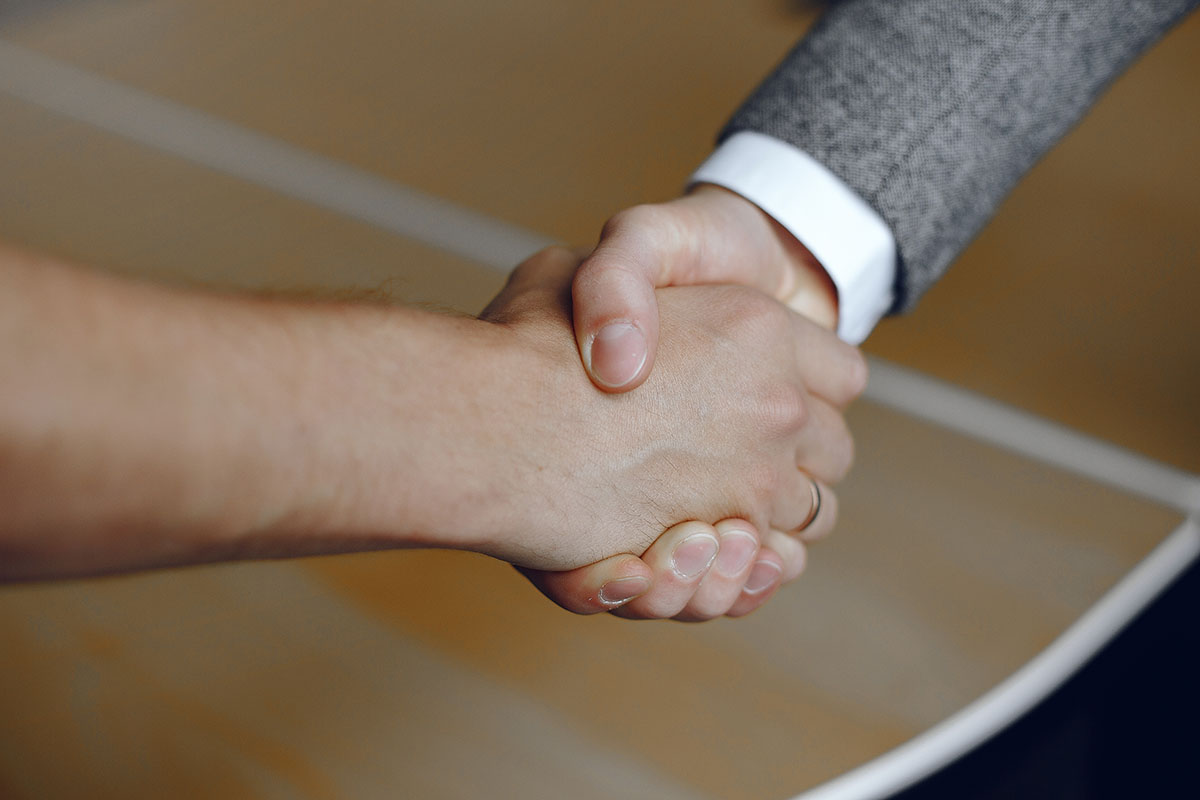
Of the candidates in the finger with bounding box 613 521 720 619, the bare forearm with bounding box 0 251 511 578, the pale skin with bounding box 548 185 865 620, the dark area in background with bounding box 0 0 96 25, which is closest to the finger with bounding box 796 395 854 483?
the pale skin with bounding box 548 185 865 620

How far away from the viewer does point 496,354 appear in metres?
0.44

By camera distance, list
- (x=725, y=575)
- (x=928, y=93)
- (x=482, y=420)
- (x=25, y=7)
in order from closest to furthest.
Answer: (x=482, y=420)
(x=725, y=575)
(x=928, y=93)
(x=25, y=7)

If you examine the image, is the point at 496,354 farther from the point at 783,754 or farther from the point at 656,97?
the point at 656,97

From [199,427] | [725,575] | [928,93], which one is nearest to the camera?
[199,427]

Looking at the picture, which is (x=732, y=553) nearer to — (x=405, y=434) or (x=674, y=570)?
(x=674, y=570)

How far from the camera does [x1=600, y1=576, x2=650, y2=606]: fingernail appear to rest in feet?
1.55

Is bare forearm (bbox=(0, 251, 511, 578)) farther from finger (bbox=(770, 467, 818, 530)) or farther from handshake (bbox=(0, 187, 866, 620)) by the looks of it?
finger (bbox=(770, 467, 818, 530))

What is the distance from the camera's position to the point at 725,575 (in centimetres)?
52

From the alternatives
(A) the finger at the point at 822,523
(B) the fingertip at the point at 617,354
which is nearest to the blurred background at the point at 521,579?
(A) the finger at the point at 822,523

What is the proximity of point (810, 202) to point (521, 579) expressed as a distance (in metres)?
0.29

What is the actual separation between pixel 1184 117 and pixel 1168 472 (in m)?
0.36

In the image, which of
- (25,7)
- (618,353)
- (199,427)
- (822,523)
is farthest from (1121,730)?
(25,7)

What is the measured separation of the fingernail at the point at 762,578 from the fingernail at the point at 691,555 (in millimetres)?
48

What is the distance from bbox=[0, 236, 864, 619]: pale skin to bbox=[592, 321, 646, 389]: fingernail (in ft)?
0.04
